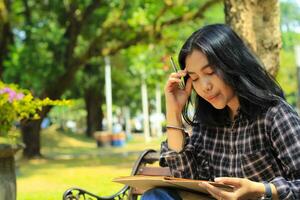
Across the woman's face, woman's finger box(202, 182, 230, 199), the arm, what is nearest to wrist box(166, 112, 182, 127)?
the arm

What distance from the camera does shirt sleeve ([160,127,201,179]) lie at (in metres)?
3.03

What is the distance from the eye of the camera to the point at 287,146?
103 inches

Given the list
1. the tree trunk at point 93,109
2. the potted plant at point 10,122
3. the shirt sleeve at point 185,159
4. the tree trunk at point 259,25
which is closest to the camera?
the shirt sleeve at point 185,159

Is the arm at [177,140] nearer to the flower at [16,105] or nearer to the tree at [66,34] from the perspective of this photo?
the flower at [16,105]

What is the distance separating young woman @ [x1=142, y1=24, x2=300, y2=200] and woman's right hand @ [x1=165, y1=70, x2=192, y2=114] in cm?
10

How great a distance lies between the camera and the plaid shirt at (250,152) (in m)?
2.61

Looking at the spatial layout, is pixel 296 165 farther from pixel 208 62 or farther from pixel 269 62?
pixel 269 62

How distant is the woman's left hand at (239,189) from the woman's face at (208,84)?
431mm

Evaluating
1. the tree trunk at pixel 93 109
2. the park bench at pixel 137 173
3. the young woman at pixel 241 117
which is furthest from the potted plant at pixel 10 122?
the tree trunk at pixel 93 109

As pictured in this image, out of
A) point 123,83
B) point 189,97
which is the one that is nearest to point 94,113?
point 123,83

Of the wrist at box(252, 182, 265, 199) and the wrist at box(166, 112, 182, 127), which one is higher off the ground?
the wrist at box(166, 112, 182, 127)

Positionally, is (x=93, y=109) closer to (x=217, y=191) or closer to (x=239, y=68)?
(x=239, y=68)

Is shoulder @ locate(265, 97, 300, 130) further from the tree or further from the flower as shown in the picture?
the tree

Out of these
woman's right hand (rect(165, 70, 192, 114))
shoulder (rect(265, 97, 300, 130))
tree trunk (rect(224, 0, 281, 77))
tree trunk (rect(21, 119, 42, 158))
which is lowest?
tree trunk (rect(21, 119, 42, 158))
